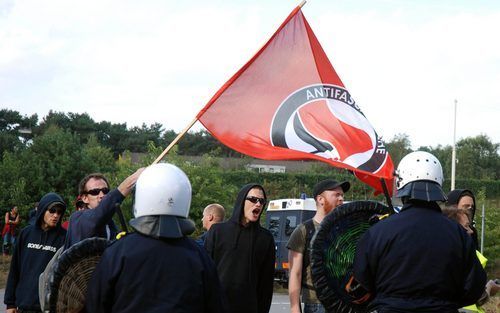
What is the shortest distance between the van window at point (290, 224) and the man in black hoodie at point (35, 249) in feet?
63.0

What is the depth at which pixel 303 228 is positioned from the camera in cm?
803

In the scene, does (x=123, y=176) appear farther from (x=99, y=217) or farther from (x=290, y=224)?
(x=99, y=217)

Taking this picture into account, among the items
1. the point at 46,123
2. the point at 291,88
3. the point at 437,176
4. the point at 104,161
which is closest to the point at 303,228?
the point at 291,88

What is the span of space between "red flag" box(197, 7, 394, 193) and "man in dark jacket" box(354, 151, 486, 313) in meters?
2.46

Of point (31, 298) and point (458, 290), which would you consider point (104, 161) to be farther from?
point (458, 290)

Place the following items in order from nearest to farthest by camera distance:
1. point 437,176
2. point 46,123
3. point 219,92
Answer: point 437,176
point 219,92
point 46,123

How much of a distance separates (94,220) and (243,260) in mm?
2453

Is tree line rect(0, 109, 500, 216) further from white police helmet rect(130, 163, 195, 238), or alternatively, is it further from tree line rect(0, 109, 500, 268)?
white police helmet rect(130, 163, 195, 238)

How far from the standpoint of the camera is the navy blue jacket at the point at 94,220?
587 centimetres

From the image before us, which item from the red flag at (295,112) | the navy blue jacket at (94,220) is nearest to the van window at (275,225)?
the red flag at (295,112)

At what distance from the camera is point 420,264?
17.5 ft

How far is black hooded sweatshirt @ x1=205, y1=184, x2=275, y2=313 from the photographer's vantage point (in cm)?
810

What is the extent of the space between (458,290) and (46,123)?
92721mm

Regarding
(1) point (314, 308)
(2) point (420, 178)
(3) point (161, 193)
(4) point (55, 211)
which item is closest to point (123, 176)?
(4) point (55, 211)
